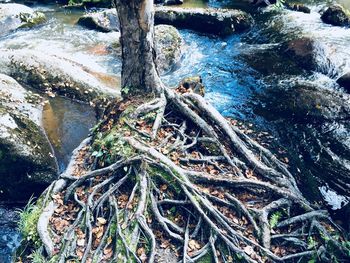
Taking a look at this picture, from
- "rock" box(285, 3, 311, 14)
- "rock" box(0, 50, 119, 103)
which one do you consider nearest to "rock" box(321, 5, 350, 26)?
"rock" box(285, 3, 311, 14)

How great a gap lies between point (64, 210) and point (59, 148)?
2679mm

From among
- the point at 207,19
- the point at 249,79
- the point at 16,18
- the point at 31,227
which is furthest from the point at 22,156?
the point at 207,19

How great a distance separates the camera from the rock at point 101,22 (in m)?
16.1

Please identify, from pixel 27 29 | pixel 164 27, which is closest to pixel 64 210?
pixel 164 27

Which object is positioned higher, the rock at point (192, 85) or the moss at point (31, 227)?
the rock at point (192, 85)

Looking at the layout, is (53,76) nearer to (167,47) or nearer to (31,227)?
(167,47)

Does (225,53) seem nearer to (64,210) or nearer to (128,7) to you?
(128,7)

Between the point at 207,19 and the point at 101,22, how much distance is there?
4.43m

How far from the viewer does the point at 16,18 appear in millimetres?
16281

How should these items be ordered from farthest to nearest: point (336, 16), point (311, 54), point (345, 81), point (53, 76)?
point (336, 16), point (311, 54), point (345, 81), point (53, 76)

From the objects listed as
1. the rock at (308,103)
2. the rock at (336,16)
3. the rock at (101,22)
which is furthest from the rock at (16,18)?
the rock at (336,16)

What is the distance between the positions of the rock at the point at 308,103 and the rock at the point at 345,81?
1.27ft

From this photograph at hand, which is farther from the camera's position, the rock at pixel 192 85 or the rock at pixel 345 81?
the rock at pixel 345 81

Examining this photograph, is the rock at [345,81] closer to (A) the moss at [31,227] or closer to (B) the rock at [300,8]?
(B) the rock at [300,8]
